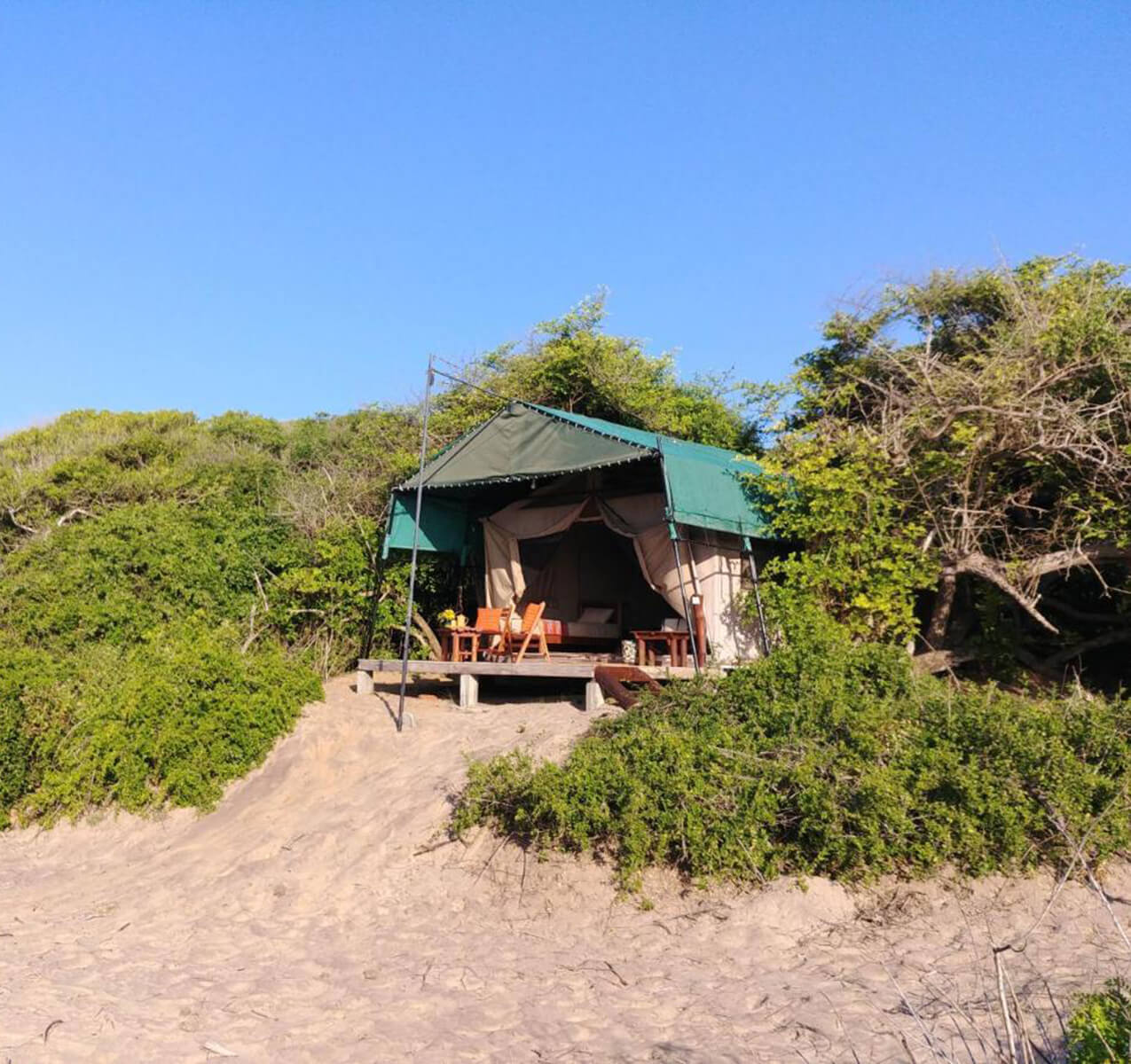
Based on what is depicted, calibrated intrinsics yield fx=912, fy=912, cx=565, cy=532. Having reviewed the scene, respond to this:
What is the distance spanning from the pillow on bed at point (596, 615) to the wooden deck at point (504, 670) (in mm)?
1250

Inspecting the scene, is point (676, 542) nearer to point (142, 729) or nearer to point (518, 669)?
point (518, 669)

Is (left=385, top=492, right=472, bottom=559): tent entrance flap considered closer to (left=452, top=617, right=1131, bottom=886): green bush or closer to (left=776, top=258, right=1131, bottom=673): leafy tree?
(left=776, top=258, right=1131, bottom=673): leafy tree

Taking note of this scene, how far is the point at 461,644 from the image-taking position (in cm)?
1089

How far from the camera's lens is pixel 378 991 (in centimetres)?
488

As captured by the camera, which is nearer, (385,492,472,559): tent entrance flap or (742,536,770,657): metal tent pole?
(742,536,770,657): metal tent pole

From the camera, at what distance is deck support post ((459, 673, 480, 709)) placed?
9.79 metres

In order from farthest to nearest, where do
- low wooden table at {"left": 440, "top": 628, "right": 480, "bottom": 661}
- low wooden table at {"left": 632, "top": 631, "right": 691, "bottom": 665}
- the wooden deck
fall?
low wooden table at {"left": 440, "top": 628, "right": 480, "bottom": 661}
low wooden table at {"left": 632, "top": 631, "right": 691, "bottom": 665}
the wooden deck

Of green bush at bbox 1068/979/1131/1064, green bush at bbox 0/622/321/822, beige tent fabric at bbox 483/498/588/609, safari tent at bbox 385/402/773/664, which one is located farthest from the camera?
beige tent fabric at bbox 483/498/588/609

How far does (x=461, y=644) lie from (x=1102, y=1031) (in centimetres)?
848

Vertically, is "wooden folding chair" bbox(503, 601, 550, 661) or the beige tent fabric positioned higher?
the beige tent fabric

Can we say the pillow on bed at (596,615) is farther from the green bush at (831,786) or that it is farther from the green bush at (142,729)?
the green bush at (831,786)

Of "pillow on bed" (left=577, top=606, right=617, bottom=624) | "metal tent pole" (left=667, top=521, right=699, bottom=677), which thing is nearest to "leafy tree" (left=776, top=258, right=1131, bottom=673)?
"metal tent pole" (left=667, top=521, right=699, bottom=677)

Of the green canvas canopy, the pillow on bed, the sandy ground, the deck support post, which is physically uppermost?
the green canvas canopy

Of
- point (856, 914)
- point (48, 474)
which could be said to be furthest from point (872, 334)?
point (48, 474)
